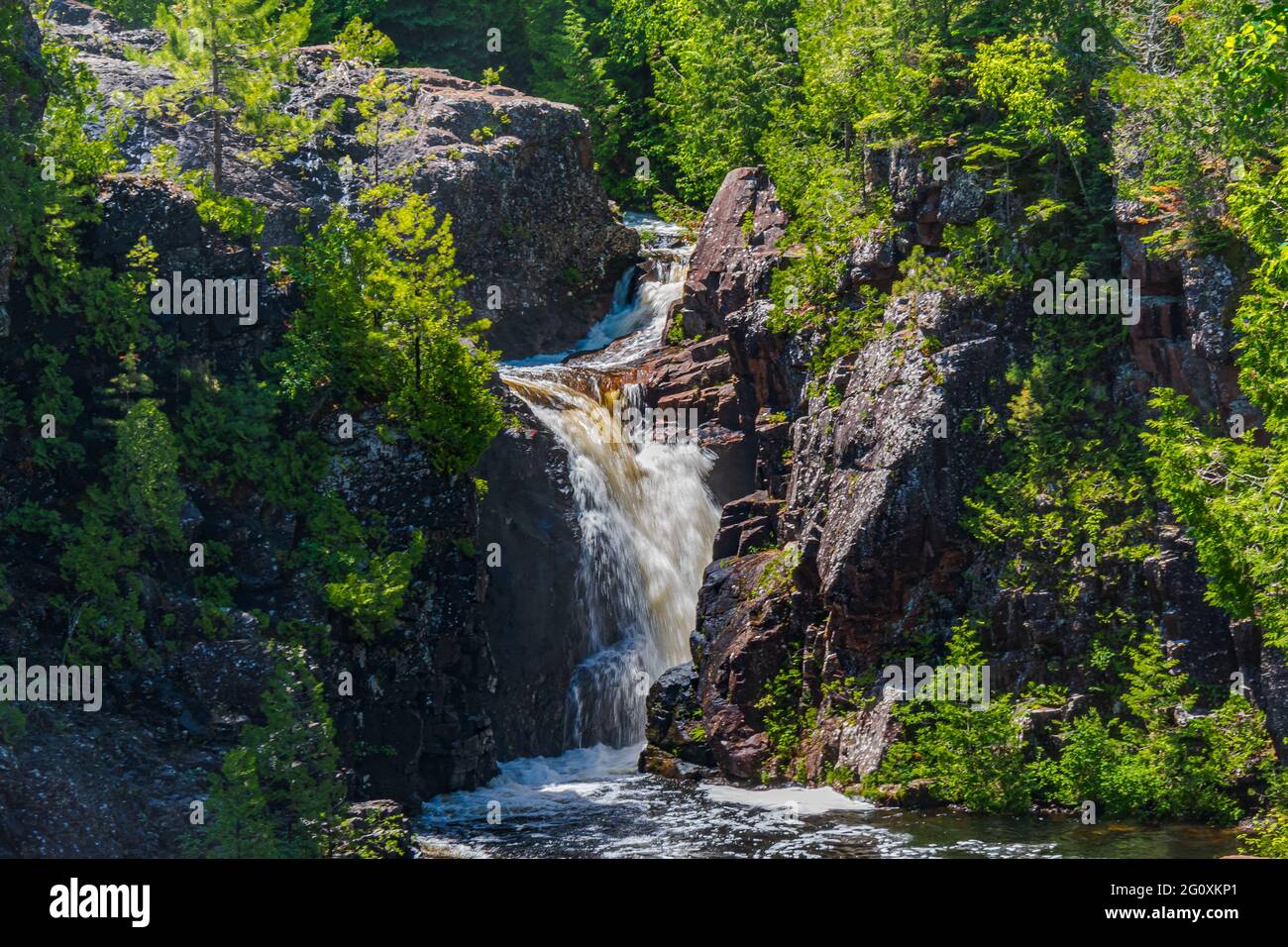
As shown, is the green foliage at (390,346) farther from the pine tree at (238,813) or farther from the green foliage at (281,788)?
the pine tree at (238,813)

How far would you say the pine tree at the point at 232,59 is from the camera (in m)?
30.8

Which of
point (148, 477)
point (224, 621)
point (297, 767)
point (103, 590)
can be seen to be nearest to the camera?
point (297, 767)

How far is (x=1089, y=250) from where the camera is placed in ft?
91.6

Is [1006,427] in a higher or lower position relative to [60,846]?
higher

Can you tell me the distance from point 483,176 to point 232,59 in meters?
9.38

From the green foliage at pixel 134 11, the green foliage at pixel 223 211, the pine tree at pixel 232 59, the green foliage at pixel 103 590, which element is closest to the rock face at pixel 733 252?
the pine tree at pixel 232 59

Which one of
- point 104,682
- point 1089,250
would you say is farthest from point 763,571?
point 104,682

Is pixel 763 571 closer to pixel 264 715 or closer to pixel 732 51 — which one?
pixel 264 715

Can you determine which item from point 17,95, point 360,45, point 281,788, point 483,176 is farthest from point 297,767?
point 360,45

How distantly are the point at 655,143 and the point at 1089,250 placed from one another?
2441 cm

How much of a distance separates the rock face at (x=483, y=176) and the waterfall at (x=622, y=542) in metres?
6.38

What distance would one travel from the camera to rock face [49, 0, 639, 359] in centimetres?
3803

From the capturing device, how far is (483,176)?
3972 cm

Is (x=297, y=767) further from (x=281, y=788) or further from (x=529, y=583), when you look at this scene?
(x=529, y=583)
